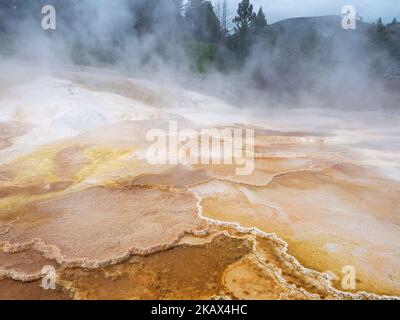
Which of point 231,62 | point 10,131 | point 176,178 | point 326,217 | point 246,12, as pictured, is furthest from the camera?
point 246,12

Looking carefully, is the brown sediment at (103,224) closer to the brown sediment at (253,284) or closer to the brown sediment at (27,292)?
the brown sediment at (27,292)

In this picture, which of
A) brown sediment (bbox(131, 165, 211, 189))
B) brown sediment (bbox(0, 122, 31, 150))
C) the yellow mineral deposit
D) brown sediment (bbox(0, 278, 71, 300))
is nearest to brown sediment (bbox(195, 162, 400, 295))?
the yellow mineral deposit

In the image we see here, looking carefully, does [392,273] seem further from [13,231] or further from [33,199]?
[33,199]

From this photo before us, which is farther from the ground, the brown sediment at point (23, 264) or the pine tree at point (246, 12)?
the pine tree at point (246, 12)

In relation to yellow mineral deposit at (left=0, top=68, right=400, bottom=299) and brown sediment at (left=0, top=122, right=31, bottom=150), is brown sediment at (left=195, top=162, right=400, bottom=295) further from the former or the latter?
brown sediment at (left=0, top=122, right=31, bottom=150)

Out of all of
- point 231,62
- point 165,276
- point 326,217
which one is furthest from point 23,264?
point 231,62

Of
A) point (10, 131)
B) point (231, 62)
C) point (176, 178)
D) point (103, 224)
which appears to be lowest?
point (103, 224)

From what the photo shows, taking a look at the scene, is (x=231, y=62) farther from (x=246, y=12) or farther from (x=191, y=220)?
(x=191, y=220)

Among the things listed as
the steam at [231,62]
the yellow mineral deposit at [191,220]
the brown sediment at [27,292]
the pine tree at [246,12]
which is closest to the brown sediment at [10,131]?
the yellow mineral deposit at [191,220]

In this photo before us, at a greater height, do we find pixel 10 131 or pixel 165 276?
pixel 10 131
